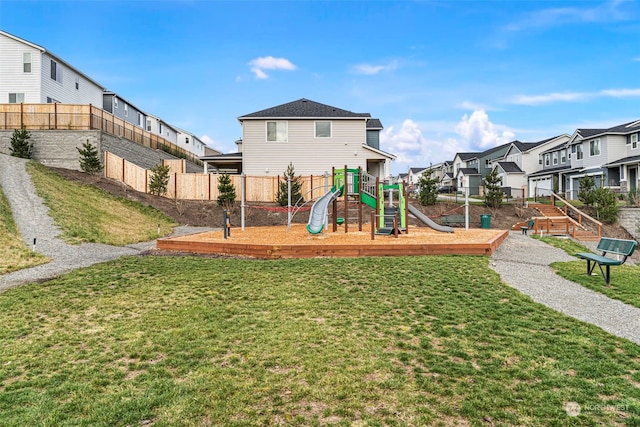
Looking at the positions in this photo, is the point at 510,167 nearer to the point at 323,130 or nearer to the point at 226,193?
the point at 323,130

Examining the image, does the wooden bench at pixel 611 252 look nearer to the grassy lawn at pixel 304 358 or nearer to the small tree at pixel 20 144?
the grassy lawn at pixel 304 358

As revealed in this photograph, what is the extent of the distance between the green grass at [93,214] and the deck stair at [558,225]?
20.3 metres

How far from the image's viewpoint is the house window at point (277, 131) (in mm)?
27859

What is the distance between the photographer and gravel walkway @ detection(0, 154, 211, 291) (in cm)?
973

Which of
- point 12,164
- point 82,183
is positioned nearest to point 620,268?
point 82,183

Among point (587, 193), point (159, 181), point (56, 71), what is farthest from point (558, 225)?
point (56, 71)

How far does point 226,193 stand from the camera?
81.4 feet

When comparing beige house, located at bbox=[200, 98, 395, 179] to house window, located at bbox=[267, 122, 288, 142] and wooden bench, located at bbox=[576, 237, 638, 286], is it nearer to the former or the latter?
house window, located at bbox=[267, 122, 288, 142]

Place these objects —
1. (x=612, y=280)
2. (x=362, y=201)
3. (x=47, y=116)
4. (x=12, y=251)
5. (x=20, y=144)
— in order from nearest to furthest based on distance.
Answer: (x=612, y=280) < (x=12, y=251) < (x=362, y=201) < (x=20, y=144) < (x=47, y=116)

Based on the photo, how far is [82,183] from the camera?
71.7 ft

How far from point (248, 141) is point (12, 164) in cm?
1402

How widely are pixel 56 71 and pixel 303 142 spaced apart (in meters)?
22.5

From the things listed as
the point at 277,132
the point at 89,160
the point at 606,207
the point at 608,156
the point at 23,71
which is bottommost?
the point at 606,207

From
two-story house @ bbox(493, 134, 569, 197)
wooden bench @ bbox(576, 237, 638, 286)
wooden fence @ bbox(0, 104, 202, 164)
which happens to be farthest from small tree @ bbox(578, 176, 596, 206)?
wooden fence @ bbox(0, 104, 202, 164)
